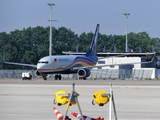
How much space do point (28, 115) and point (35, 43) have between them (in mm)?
135605

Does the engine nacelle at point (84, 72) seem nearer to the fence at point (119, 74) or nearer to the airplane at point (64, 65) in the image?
the airplane at point (64, 65)

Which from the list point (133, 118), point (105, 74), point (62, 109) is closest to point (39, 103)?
point (62, 109)

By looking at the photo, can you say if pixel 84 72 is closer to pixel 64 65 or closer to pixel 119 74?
pixel 64 65

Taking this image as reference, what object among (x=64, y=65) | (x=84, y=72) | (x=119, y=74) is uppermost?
(x=64, y=65)

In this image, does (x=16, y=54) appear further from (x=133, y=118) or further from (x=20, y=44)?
(x=133, y=118)

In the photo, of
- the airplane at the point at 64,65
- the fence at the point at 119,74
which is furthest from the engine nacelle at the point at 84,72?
the fence at the point at 119,74

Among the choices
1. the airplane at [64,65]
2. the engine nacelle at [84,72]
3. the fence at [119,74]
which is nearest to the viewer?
the airplane at [64,65]

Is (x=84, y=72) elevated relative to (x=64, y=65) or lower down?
lower down

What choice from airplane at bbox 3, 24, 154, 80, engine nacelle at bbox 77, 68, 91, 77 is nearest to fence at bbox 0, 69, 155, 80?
airplane at bbox 3, 24, 154, 80

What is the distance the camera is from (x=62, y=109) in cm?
2347

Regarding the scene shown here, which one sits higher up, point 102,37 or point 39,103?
point 102,37

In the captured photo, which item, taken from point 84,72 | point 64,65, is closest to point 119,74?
point 84,72

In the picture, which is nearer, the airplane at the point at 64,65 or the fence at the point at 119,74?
the airplane at the point at 64,65

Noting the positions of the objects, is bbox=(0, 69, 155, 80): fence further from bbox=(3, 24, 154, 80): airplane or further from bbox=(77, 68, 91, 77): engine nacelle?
bbox=(77, 68, 91, 77): engine nacelle
